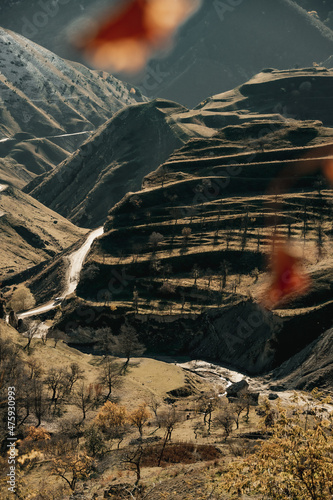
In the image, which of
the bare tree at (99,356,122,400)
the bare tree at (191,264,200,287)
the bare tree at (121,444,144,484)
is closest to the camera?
the bare tree at (121,444,144,484)

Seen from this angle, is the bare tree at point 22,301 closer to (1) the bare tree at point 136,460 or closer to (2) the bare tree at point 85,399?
(2) the bare tree at point 85,399

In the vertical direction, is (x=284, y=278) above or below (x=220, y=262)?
below

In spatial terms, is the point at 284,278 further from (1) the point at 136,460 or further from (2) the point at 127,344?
(1) the point at 136,460

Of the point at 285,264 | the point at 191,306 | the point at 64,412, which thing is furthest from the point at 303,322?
the point at 64,412

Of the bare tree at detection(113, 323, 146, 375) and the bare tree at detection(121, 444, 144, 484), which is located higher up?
the bare tree at detection(121, 444, 144, 484)

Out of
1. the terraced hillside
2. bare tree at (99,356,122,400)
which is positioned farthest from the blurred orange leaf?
bare tree at (99,356,122,400)

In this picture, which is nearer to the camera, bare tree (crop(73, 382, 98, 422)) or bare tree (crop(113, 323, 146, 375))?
bare tree (crop(73, 382, 98, 422))

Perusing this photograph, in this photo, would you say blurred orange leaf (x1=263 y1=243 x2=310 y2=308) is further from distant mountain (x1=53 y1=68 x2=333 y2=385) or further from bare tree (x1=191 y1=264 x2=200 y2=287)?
bare tree (x1=191 y1=264 x2=200 y2=287)

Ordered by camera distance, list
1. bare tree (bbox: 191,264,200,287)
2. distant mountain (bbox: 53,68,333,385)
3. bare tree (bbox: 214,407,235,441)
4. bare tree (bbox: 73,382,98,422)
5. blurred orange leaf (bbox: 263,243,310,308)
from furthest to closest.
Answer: bare tree (bbox: 191,264,200,287) < blurred orange leaf (bbox: 263,243,310,308) < distant mountain (bbox: 53,68,333,385) < bare tree (bbox: 73,382,98,422) < bare tree (bbox: 214,407,235,441)

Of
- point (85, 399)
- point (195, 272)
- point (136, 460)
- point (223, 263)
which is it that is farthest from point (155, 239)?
point (136, 460)

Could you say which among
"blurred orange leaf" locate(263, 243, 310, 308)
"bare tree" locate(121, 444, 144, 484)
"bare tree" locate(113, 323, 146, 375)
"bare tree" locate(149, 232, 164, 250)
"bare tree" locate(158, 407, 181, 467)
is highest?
"bare tree" locate(149, 232, 164, 250)

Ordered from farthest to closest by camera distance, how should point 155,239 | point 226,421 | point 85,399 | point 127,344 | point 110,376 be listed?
point 155,239 → point 127,344 → point 110,376 → point 85,399 → point 226,421
